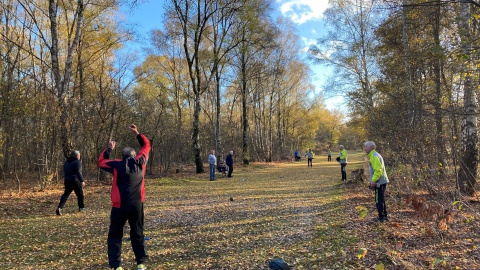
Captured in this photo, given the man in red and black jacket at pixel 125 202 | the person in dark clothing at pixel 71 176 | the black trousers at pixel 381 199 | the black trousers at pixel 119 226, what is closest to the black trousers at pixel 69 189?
the person in dark clothing at pixel 71 176

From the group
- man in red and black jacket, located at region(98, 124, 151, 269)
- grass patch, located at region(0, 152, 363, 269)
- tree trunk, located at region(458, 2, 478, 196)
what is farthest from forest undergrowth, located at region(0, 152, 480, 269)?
tree trunk, located at region(458, 2, 478, 196)

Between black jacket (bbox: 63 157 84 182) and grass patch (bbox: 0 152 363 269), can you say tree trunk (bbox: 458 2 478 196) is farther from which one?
black jacket (bbox: 63 157 84 182)

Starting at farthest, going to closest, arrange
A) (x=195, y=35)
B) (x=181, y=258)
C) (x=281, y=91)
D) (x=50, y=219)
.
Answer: (x=281, y=91)
(x=195, y=35)
(x=50, y=219)
(x=181, y=258)

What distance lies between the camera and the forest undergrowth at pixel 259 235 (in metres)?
4.74

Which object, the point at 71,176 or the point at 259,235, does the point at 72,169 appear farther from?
the point at 259,235

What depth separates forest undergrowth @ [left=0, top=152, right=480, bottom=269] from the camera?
15.6ft

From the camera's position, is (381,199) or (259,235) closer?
(259,235)

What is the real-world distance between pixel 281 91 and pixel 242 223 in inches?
1301

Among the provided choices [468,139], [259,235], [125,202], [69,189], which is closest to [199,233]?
[259,235]

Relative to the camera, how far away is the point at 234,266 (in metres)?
4.63

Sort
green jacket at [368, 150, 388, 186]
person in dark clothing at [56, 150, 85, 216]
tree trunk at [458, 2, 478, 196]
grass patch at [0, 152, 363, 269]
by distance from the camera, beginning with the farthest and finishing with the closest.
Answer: person in dark clothing at [56, 150, 85, 216] → tree trunk at [458, 2, 478, 196] → green jacket at [368, 150, 388, 186] → grass patch at [0, 152, 363, 269]

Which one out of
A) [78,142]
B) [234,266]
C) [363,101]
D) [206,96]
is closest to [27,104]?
[78,142]

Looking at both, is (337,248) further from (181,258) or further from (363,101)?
(363,101)

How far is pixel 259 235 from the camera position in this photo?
618 centimetres
